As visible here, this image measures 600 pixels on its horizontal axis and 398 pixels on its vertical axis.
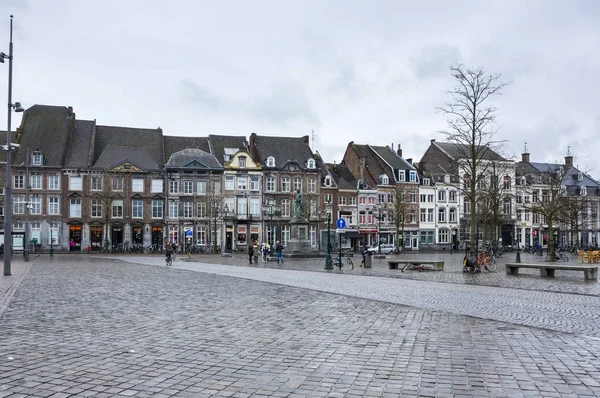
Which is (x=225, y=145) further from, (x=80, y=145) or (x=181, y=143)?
(x=80, y=145)

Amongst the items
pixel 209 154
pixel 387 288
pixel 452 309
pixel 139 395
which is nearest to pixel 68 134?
pixel 209 154

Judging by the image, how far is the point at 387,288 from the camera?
18.2 m

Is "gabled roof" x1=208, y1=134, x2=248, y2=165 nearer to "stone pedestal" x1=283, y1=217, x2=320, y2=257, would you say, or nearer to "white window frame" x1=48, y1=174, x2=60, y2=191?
"white window frame" x1=48, y1=174, x2=60, y2=191

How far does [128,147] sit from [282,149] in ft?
60.9

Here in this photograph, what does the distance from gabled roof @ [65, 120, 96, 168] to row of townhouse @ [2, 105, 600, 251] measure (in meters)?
0.11

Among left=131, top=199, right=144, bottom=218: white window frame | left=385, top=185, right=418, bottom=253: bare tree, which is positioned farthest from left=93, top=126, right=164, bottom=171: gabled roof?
left=385, top=185, right=418, bottom=253: bare tree

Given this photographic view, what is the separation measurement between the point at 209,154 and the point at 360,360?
6303 cm

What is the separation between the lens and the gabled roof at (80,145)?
6319 cm

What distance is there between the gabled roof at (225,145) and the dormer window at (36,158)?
19.0m

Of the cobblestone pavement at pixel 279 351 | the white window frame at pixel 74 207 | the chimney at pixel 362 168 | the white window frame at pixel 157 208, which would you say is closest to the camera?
the cobblestone pavement at pixel 279 351

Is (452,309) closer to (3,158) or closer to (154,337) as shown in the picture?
(154,337)

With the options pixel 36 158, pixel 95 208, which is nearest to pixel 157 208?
pixel 95 208

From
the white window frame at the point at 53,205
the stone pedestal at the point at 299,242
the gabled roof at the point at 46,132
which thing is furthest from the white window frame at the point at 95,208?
the stone pedestal at the point at 299,242

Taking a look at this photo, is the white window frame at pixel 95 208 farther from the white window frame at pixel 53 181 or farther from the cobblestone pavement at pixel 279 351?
the cobblestone pavement at pixel 279 351
